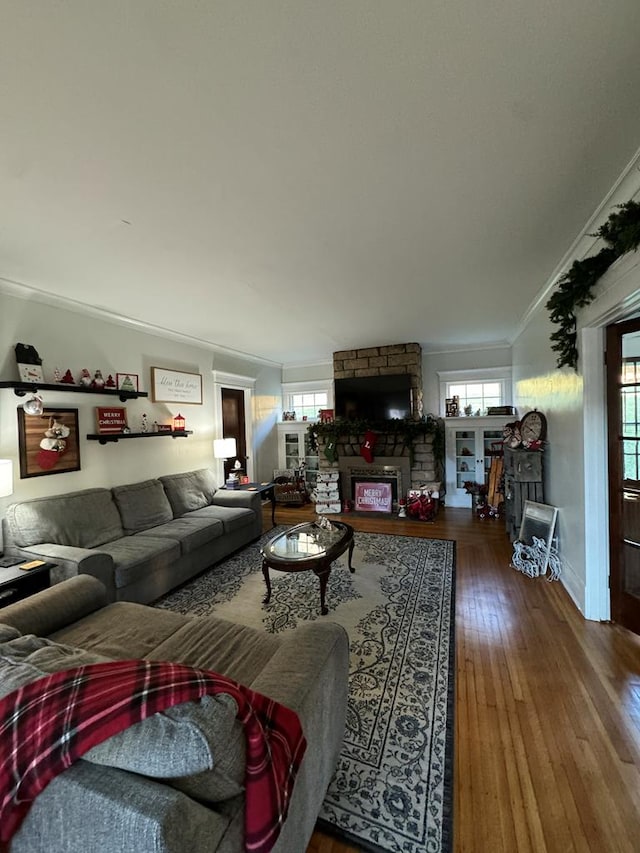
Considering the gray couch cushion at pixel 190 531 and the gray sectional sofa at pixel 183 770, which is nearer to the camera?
the gray sectional sofa at pixel 183 770

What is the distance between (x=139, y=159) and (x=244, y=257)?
3.13ft

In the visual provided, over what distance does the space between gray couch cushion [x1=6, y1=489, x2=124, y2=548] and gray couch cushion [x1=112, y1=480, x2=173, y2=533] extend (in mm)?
74

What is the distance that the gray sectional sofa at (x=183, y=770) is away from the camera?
714 mm

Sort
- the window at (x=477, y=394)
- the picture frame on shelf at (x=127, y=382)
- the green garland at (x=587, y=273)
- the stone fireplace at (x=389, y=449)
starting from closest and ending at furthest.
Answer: the green garland at (x=587, y=273)
the picture frame on shelf at (x=127, y=382)
the stone fireplace at (x=389, y=449)
the window at (x=477, y=394)

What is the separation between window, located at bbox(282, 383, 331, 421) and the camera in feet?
21.8

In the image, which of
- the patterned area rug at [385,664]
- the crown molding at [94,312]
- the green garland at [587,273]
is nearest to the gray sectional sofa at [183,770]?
the patterned area rug at [385,664]

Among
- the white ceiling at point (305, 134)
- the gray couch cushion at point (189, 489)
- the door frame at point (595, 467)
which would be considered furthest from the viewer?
the gray couch cushion at point (189, 489)

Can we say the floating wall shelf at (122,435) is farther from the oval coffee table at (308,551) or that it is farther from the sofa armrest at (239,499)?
the oval coffee table at (308,551)

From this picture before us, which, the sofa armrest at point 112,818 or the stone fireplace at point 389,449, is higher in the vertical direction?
the stone fireplace at point 389,449

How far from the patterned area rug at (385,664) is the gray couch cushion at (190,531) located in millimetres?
351

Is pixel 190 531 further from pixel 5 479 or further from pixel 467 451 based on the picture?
pixel 467 451

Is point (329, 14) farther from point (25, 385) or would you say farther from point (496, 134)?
point (25, 385)

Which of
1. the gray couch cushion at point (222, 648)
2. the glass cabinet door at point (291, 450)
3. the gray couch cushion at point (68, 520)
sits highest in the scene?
the glass cabinet door at point (291, 450)

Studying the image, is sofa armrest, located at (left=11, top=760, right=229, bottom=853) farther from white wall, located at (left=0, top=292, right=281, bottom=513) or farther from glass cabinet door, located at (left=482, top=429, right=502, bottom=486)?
glass cabinet door, located at (left=482, top=429, right=502, bottom=486)
